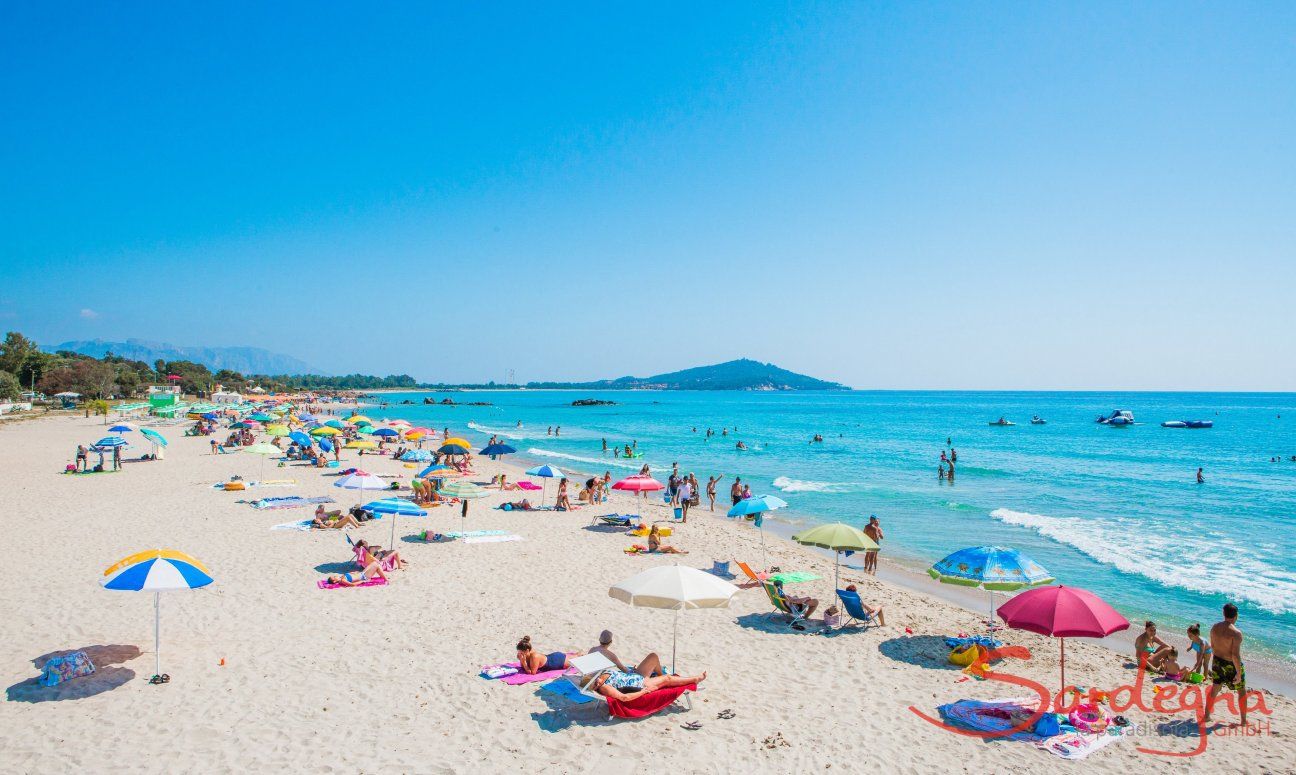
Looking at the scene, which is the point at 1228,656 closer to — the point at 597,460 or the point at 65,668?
the point at 65,668

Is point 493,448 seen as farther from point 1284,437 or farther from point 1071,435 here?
point 1284,437

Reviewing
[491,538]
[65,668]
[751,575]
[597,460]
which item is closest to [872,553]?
[751,575]

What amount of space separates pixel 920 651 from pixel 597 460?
3114cm

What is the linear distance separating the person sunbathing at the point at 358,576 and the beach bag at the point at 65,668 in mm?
4086

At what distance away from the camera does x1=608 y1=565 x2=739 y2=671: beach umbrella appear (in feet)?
24.7

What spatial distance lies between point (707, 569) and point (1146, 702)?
7.65 metres

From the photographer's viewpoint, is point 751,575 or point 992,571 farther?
point 751,575

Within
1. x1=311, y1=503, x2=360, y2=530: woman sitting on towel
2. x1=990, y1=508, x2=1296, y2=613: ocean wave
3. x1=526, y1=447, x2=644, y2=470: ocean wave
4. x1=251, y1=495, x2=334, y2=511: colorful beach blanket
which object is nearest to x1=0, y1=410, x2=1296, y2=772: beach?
x1=311, y1=503, x2=360, y2=530: woman sitting on towel

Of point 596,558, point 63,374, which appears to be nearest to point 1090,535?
point 596,558

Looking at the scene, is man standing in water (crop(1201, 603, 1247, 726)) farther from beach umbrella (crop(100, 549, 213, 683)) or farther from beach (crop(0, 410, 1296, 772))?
beach umbrella (crop(100, 549, 213, 683))

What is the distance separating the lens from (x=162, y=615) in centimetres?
970

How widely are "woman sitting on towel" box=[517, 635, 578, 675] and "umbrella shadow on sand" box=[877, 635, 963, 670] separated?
4783 mm

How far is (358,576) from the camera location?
11.7 m

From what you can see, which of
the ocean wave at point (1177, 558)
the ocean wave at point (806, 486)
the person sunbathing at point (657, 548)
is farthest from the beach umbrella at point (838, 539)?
the ocean wave at point (806, 486)
